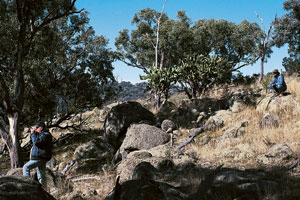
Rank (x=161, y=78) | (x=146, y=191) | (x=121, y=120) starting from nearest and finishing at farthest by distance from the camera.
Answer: (x=146, y=191)
(x=121, y=120)
(x=161, y=78)

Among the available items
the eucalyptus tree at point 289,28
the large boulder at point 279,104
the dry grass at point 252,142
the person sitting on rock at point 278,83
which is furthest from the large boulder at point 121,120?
the eucalyptus tree at point 289,28

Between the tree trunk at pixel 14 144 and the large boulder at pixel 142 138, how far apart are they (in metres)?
4.41

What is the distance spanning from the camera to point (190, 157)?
30.7 feet

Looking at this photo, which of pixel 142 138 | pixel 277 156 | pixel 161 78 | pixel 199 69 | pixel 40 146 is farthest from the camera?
pixel 199 69

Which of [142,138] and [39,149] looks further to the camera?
[142,138]

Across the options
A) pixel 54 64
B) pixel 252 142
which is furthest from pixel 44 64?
pixel 252 142

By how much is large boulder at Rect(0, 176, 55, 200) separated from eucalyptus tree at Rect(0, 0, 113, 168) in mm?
7394

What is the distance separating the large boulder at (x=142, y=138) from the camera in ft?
39.9

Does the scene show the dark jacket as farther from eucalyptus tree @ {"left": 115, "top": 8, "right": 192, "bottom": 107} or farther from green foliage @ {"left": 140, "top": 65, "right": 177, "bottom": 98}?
eucalyptus tree @ {"left": 115, "top": 8, "right": 192, "bottom": 107}

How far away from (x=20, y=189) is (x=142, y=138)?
8.44 metres

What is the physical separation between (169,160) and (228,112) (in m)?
6.25

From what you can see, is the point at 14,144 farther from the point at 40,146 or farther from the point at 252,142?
the point at 252,142

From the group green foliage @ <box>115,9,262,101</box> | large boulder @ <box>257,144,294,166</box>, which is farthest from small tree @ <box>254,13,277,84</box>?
large boulder @ <box>257,144,294,166</box>

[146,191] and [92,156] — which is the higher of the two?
[146,191]
